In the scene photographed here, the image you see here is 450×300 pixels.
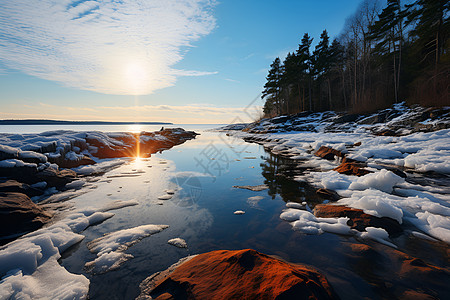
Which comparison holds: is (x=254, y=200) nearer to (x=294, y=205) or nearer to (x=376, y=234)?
(x=294, y=205)

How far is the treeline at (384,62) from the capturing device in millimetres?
18234

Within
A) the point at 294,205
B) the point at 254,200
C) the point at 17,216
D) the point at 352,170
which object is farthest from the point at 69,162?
the point at 352,170

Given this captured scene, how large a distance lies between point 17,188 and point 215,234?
21.2 ft

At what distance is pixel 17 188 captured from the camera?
5496 millimetres

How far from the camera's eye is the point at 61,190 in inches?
270

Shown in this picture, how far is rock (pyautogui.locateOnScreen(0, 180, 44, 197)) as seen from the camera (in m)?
5.20

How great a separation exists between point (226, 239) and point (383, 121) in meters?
23.3

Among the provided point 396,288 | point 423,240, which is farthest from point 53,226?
point 423,240

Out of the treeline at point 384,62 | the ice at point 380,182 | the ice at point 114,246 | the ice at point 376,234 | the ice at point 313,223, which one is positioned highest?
the treeline at point 384,62

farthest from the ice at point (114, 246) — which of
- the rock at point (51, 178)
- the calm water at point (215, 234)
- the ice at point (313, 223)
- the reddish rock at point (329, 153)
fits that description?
the reddish rock at point (329, 153)

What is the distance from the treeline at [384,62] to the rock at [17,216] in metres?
24.6

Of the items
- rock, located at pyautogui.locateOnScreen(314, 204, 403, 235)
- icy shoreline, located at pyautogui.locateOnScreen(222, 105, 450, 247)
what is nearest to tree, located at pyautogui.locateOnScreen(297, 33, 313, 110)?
icy shoreline, located at pyautogui.locateOnScreen(222, 105, 450, 247)

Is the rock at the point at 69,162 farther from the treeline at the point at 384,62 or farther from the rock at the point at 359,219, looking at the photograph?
the treeline at the point at 384,62

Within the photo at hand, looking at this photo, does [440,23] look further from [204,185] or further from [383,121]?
[204,185]
